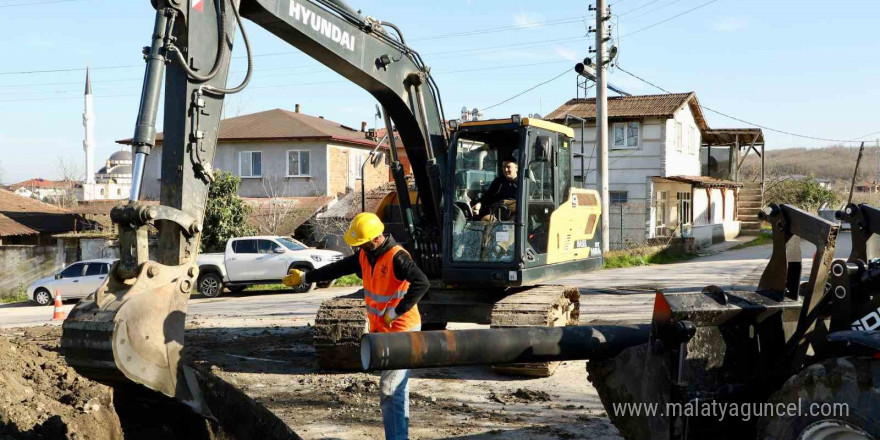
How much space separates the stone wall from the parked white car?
316cm

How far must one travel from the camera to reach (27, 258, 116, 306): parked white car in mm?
22391

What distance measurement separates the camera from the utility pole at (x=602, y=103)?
72.1 feet

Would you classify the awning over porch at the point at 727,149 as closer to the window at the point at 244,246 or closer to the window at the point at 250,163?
the window at the point at 250,163

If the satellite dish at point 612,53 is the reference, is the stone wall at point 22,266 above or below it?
below

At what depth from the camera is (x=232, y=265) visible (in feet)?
72.2

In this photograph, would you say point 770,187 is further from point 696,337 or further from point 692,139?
point 696,337

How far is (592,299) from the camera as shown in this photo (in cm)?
1672

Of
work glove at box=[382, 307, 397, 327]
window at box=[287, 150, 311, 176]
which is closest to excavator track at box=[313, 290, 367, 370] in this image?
work glove at box=[382, 307, 397, 327]

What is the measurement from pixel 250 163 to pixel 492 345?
32546 mm

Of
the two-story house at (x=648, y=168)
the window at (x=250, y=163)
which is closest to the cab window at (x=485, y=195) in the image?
the two-story house at (x=648, y=168)

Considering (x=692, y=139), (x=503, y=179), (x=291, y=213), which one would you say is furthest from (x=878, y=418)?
(x=692, y=139)

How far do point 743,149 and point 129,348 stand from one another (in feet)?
132

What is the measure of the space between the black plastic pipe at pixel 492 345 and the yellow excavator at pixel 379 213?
166 centimetres

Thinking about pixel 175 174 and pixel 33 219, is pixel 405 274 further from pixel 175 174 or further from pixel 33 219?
pixel 33 219
